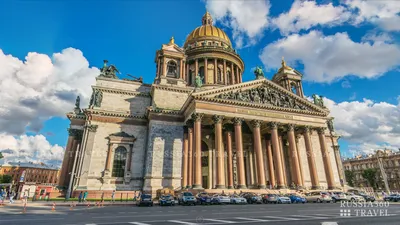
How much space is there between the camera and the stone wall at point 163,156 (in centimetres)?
2844

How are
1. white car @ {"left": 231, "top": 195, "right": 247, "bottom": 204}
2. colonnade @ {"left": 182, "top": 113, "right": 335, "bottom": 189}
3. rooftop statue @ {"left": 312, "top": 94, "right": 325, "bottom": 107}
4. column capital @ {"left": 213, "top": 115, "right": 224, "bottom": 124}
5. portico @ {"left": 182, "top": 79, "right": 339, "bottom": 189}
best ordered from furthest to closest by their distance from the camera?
rooftop statue @ {"left": 312, "top": 94, "right": 325, "bottom": 107}, column capital @ {"left": 213, "top": 115, "right": 224, "bottom": 124}, portico @ {"left": 182, "top": 79, "right": 339, "bottom": 189}, colonnade @ {"left": 182, "top": 113, "right": 335, "bottom": 189}, white car @ {"left": 231, "top": 195, "right": 247, "bottom": 204}

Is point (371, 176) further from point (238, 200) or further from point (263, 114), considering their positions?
point (238, 200)

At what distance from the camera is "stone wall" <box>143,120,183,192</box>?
2844cm

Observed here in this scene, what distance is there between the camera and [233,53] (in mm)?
51312

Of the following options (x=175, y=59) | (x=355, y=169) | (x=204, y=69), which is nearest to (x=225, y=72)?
(x=204, y=69)

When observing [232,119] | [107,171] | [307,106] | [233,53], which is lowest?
[107,171]

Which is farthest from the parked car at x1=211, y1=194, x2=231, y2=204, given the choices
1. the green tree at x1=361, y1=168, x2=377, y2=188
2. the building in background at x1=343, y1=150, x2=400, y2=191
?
the green tree at x1=361, y1=168, x2=377, y2=188

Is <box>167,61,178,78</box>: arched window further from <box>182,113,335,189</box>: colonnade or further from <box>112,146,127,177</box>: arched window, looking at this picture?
<box>112,146,127,177</box>: arched window

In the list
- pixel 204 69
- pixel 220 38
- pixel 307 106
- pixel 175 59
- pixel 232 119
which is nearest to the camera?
pixel 232 119

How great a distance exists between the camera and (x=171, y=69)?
37781 millimetres

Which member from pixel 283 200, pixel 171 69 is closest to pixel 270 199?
pixel 283 200

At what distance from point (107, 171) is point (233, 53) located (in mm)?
35555

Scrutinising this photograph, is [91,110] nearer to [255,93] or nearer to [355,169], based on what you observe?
[255,93]

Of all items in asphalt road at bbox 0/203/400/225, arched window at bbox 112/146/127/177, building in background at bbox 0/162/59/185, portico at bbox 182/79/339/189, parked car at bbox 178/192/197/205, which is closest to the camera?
asphalt road at bbox 0/203/400/225
